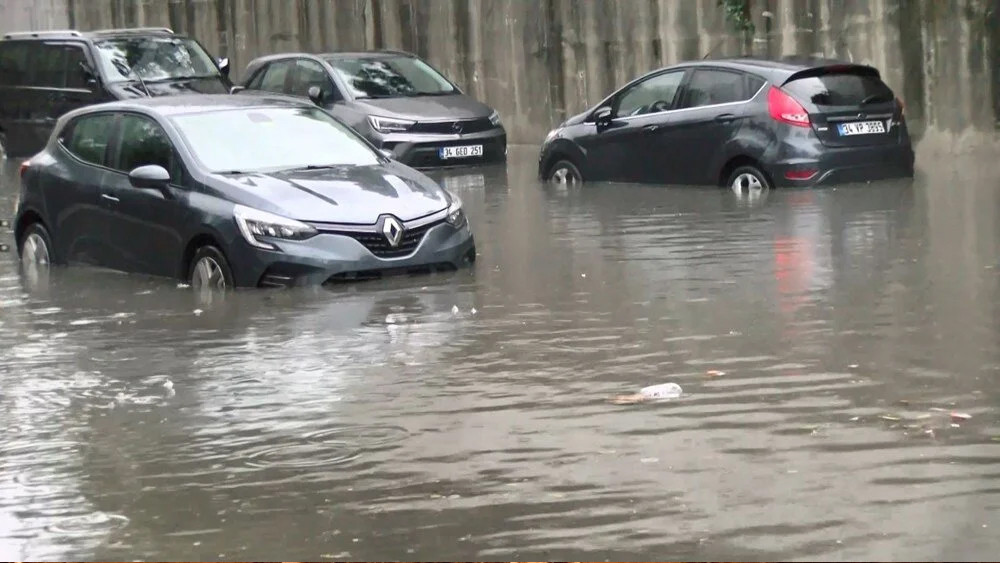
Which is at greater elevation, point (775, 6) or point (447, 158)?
point (775, 6)

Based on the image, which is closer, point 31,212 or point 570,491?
point 570,491

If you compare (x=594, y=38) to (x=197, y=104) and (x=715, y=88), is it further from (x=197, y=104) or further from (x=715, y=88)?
(x=197, y=104)

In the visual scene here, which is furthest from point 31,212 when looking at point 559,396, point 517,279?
point 559,396

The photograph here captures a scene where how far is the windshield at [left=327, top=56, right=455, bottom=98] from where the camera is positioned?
2314 centimetres

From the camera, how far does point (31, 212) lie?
48.8 ft

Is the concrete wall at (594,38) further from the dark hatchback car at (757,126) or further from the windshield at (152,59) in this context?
the windshield at (152,59)

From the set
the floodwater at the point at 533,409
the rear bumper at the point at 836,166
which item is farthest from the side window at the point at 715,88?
the floodwater at the point at 533,409

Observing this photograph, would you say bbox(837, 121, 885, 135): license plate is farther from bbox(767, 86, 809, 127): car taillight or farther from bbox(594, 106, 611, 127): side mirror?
bbox(594, 106, 611, 127): side mirror

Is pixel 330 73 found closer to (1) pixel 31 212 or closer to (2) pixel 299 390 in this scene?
(1) pixel 31 212

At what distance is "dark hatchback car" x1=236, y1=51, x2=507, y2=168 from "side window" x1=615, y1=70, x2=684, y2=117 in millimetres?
3365

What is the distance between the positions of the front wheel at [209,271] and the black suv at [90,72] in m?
11.1

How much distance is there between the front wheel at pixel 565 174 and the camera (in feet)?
65.3

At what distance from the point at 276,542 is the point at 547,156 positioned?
1424 cm

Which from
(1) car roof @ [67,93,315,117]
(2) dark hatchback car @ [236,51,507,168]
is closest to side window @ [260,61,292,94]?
(2) dark hatchback car @ [236,51,507,168]
